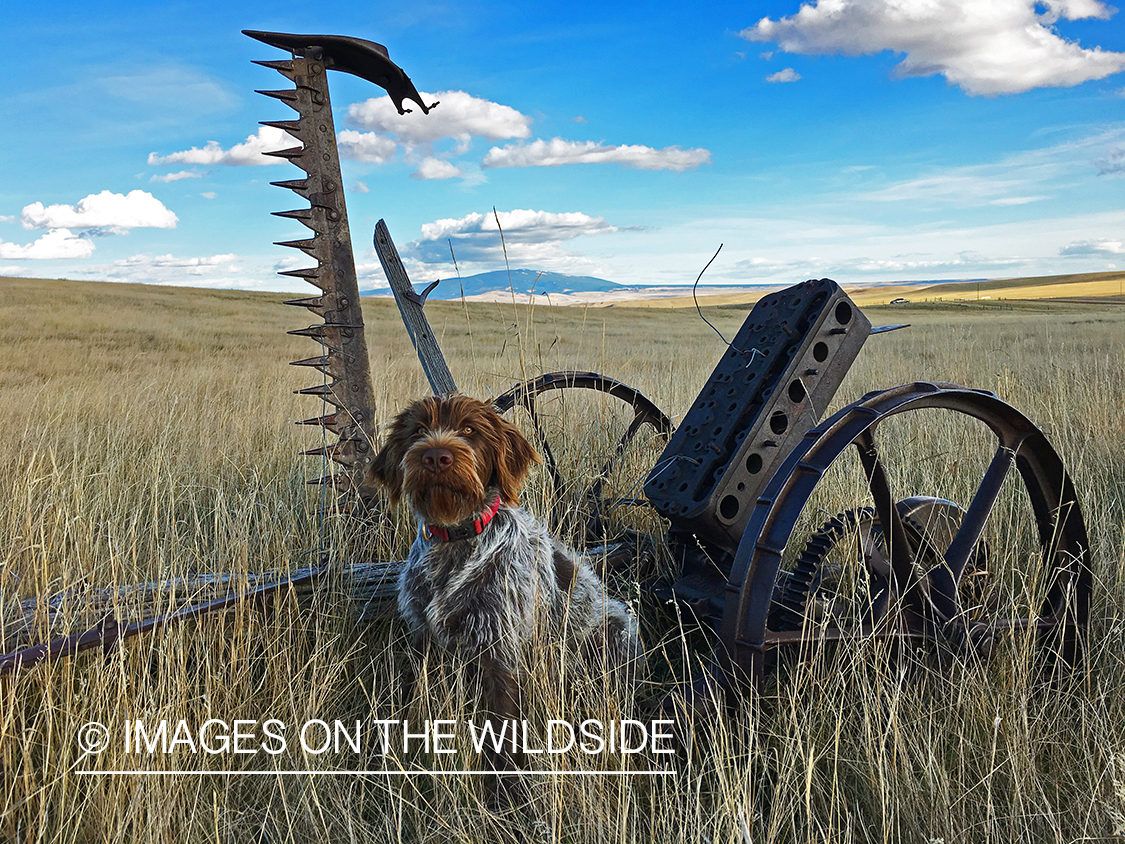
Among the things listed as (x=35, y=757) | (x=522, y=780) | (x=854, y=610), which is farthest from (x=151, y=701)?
(x=854, y=610)

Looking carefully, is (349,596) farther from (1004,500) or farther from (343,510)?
(1004,500)

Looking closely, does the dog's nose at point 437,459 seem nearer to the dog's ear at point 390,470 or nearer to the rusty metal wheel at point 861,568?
the dog's ear at point 390,470

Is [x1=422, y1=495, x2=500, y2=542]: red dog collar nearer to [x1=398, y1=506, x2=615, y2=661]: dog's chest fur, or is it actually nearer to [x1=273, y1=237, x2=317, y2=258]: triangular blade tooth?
[x1=398, y1=506, x2=615, y2=661]: dog's chest fur

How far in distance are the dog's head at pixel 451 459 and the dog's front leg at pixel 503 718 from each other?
24.7 inches

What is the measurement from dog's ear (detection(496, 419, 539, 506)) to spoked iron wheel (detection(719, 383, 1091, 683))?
104cm

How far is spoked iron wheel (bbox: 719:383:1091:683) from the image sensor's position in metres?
2.49

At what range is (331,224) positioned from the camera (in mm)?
4160

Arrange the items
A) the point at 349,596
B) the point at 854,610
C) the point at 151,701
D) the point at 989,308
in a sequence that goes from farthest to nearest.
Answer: the point at 989,308 < the point at 349,596 < the point at 854,610 < the point at 151,701

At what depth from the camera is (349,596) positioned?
358cm

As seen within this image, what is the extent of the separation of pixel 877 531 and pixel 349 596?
262 centimetres

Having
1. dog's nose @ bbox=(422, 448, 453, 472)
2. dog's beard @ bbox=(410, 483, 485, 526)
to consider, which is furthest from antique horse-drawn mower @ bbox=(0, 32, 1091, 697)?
dog's nose @ bbox=(422, 448, 453, 472)

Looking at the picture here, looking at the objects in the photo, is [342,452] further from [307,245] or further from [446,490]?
[446,490]

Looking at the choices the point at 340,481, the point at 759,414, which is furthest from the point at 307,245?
the point at 759,414

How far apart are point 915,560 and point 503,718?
1.96 meters
